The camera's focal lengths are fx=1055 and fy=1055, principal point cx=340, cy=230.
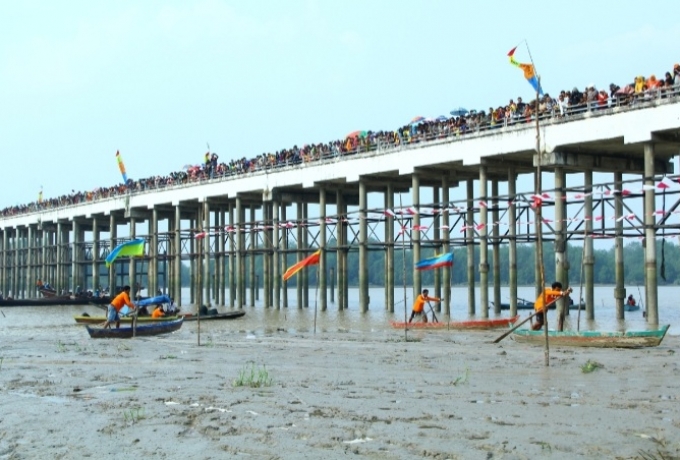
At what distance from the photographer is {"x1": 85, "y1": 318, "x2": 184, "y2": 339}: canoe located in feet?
104

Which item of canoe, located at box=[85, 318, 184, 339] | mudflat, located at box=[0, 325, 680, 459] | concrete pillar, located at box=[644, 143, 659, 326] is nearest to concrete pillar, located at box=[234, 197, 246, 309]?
canoe, located at box=[85, 318, 184, 339]

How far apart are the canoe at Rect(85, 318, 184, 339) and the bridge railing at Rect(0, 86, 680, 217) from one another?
16.1m

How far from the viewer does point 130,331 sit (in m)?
32.0

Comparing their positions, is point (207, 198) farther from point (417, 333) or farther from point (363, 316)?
point (417, 333)

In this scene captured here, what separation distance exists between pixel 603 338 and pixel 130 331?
14798 mm

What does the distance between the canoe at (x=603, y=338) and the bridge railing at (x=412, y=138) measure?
44.3 feet

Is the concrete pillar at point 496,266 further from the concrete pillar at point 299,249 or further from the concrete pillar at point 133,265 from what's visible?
the concrete pillar at point 133,265

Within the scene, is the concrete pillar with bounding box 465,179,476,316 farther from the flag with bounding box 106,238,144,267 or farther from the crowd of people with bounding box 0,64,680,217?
the flag with bounding box 106,238,144,267

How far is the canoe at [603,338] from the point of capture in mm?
23219

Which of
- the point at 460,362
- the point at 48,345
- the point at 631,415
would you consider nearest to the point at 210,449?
the point at 631,415

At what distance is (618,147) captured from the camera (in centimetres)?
4069

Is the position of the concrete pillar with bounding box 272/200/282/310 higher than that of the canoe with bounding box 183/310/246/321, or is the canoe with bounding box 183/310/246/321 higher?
the concrete pillar with bounding box 272/200/282/310

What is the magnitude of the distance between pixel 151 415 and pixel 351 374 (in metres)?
5.81

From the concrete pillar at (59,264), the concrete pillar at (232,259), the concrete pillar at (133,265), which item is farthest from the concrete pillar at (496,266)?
the concrete pillar at (59,264)
